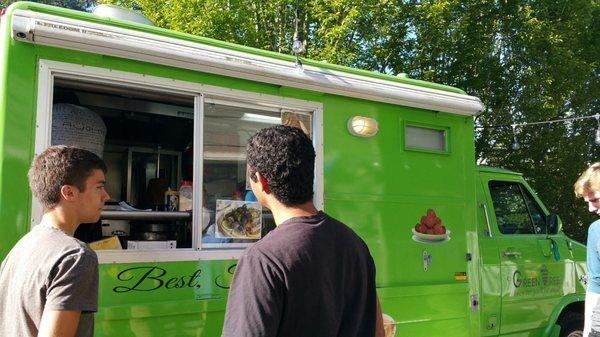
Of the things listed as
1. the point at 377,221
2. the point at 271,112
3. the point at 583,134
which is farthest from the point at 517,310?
the point at 583,134

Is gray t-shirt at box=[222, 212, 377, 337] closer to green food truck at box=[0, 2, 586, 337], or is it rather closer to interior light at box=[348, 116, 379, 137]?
green food truck at box=[0, 2, 586, 337]

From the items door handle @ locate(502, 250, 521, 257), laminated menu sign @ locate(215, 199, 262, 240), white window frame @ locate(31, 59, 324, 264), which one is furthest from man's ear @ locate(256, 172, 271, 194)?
door handle @ locate(502, 250, 521, 257)

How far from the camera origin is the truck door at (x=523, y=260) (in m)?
4.86

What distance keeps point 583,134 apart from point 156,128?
11.1 metres

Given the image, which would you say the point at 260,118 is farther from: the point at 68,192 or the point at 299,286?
the point at 299,286

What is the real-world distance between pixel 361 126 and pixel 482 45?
25.3 feet

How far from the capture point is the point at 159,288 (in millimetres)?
2945

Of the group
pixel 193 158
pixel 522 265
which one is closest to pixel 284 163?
pixel 193 158

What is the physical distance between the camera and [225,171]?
11.1ft

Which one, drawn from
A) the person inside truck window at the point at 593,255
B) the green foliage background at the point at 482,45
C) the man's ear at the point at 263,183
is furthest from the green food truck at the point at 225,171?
the green foliage background at the point at 482,45

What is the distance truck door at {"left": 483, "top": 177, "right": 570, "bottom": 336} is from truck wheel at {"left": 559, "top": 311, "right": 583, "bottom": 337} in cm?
23

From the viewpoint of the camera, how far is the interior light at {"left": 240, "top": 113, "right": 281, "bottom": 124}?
3.53 m

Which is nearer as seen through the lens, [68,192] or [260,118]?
[68,192]

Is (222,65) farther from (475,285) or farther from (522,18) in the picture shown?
(522,18)
